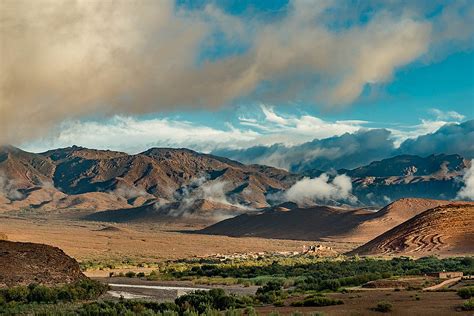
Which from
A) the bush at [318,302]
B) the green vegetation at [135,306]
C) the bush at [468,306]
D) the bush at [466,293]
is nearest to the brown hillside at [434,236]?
the bush at [466,293]

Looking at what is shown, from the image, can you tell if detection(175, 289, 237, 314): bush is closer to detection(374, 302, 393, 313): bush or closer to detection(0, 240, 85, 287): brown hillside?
detection(374, 302, 393, 313): bush

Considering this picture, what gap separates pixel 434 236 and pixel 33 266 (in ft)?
261

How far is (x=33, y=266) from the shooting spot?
199 feet

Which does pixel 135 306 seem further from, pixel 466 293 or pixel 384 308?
pixel 466 293

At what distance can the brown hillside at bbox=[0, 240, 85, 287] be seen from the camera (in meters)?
58.2

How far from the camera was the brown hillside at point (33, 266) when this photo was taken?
191 feet

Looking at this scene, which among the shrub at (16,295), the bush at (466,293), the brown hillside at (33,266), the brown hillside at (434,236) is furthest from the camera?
the brown hillside at (434,236)

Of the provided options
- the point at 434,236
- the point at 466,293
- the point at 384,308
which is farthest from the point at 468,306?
the point at 434,236

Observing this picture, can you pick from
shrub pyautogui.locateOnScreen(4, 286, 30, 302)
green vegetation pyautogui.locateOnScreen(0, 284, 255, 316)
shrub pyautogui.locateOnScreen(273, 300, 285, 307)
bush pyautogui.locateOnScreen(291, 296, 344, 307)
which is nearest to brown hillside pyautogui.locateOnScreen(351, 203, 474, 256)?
shrub pyautogui.locateOnScreen(273, 300, 285, 307)

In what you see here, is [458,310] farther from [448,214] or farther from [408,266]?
[448,214]

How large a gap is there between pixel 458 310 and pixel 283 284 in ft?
96.4

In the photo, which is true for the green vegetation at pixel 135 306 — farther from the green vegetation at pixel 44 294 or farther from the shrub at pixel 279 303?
the shrub at pixel 279 303

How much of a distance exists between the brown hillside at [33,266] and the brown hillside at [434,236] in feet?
215

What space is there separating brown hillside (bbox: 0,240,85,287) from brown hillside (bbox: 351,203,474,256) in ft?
215
